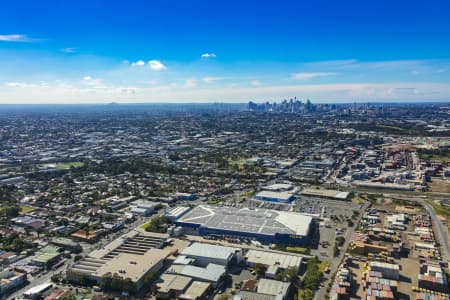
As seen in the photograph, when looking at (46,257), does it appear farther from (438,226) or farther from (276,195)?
(438,226)

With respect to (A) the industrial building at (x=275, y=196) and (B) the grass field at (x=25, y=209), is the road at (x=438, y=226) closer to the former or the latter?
(A) the industrial building at (x=275, y=196)

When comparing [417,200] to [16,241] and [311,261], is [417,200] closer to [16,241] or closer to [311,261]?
[311,261]

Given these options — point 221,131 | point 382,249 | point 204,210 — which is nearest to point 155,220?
point 204,210

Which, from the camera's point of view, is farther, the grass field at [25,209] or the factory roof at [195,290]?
the grass field at [25,209]

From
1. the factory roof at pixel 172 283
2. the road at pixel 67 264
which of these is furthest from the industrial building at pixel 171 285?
the road at pixel 67 264

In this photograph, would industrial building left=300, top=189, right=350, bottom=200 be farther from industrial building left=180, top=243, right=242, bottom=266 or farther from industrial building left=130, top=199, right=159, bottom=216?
industrial building left=180, top=243, right=242, bottom=266

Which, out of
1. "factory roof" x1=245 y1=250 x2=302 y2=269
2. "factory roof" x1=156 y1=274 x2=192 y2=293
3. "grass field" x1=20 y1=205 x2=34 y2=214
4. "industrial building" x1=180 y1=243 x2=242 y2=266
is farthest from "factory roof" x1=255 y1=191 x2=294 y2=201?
"grass field" x1=20 y1=205 x2=34 y2=214
